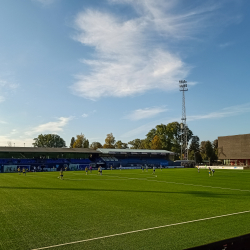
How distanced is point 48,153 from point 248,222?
82.2m

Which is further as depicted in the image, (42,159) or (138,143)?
(138,143)

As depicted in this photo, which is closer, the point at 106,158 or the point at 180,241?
the point at 180,241

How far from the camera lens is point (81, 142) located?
14138 centimetres

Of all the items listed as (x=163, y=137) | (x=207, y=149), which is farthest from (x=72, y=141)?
(x=207, y=149)

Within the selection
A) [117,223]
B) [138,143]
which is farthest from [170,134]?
[117,223]

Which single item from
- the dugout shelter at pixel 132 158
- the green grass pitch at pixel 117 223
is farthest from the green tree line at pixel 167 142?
the green grass pitch at pixel 117 223

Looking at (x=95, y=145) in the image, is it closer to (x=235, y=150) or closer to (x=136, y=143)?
(x=136, y=143)

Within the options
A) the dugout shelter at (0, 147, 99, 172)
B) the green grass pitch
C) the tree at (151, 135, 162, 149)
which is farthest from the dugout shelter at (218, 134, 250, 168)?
the green grass pitch

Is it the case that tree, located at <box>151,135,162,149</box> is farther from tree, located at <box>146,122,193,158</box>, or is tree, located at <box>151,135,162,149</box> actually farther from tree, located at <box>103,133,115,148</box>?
tree, located at <box>103,133,115,148</box>

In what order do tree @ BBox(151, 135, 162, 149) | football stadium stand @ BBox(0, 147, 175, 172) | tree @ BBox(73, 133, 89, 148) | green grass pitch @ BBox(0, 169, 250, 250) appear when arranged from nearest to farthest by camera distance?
green grass pitch @ BBox(0, 169, 250, 250) < football stadium stand @ BBox(0, 147, 175, 172) < tree @ BBox(151, 135, 162, 149) < tree @ BBox(73, 133, 89, 148)

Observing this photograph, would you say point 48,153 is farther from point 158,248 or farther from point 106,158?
point 158,248

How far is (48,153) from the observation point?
86875 millimetres

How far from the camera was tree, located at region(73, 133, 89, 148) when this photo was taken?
140738 mm

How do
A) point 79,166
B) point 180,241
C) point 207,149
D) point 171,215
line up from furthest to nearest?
point 207,149
point 79,166
point 171,215
point 180,241
